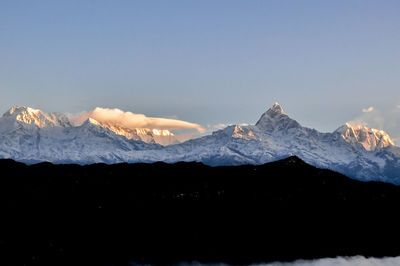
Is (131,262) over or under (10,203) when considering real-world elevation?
under

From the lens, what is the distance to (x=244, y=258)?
187 meters

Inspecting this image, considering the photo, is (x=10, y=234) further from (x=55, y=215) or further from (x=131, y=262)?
(x=131, y=262)

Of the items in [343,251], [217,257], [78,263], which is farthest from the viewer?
[343,251]

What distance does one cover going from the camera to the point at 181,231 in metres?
196

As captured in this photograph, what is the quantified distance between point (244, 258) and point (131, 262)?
37283mm

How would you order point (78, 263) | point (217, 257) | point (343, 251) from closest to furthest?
1. point (78, 263)
2. point (217, 257)
3. point (343, 251)

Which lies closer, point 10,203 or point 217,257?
point 217,257

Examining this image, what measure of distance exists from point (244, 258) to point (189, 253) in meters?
18.2

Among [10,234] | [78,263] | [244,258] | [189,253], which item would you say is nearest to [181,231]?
[189,253]

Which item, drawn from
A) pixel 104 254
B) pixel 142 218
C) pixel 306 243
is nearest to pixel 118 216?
pixel 142 218

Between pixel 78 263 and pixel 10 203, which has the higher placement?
pixel 10 203

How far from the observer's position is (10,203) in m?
198

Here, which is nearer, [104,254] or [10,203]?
[104,254]

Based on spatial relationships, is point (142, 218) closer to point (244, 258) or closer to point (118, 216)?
point (118, 216)
